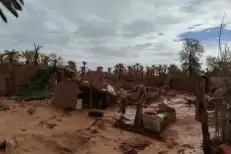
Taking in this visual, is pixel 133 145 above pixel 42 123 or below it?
below

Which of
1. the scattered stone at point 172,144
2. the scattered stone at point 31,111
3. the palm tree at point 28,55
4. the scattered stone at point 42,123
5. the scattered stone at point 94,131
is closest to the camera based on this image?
the scattered stone at point 172,144

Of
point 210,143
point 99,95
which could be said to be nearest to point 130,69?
point 99,95

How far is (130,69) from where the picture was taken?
4381 cm

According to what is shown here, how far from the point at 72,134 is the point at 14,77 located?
538 inches

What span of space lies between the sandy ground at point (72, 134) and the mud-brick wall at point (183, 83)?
1653cm

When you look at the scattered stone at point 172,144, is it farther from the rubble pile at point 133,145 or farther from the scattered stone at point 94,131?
the scattered stone at point 94,131

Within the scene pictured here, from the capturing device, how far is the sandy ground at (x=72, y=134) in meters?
12.2

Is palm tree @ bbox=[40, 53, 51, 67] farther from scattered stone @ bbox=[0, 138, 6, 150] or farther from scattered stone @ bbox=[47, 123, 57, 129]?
scattered stone @ bbox=[0, 138, 6, 150]

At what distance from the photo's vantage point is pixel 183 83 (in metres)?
35.6

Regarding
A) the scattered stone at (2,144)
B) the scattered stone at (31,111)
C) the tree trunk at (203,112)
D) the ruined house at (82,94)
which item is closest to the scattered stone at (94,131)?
the ruined house at (82,94)

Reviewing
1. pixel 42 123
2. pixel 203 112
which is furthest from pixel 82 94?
pixel 203 112

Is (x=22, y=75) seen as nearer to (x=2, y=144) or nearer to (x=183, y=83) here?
(x=2, y=144)

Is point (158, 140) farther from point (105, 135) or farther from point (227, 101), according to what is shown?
point (227, 101)

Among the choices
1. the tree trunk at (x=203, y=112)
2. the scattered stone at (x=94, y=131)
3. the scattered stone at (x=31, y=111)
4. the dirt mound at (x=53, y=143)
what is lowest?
the dirt mound at (x=53, y=143)
